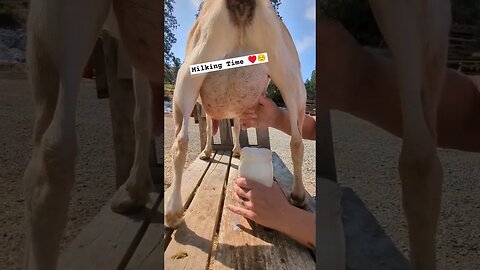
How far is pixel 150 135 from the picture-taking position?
2.18 feet

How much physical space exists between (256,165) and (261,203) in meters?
0.13

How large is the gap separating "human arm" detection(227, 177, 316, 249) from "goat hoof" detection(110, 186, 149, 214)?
0.58 metres

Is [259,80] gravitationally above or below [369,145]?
above

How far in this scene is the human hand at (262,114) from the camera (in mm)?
1156

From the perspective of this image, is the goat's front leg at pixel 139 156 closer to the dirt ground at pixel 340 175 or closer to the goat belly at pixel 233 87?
the dirt ground at pixel 340 175

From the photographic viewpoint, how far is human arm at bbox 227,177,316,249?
1.15 meters

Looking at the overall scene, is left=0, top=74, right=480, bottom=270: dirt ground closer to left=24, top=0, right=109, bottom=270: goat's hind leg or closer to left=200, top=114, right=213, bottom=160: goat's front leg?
left=24, top=0, right=109, bottom=270: goat's hind leg

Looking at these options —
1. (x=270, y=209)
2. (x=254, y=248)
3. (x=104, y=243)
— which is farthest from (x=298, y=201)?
(x=104, y=243)

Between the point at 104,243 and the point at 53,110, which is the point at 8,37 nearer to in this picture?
the point at 53,110

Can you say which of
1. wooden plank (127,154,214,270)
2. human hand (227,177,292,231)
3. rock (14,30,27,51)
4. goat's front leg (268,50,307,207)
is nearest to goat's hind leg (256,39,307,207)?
goat's front leg (268,50,307,207)

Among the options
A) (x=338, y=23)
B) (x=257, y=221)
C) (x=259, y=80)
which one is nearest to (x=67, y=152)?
(x=338, y=23)

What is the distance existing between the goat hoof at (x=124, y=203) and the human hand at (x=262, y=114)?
0.59m

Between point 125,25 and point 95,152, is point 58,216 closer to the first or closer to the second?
point 95,152

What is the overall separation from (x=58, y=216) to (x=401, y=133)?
0.52 metres
